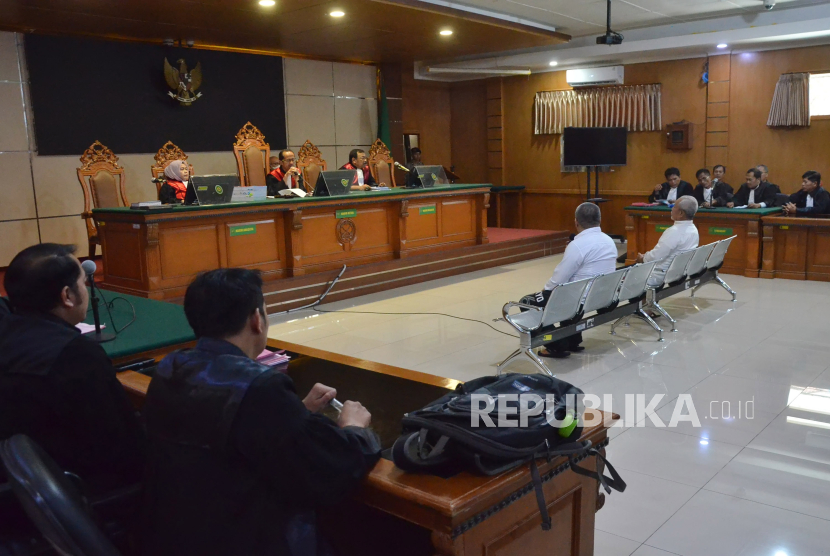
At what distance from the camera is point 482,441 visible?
147cm

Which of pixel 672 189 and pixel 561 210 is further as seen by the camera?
pixel 561 210

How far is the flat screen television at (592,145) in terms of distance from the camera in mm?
10078

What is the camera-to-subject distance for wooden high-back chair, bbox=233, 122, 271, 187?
327 inches

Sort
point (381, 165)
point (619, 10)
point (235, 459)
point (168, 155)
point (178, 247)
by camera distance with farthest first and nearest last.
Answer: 1. point (381, 165)
2. point (619, 10)
3. point (168, 155)
4. point (178, 247)
5. point (235, 459)

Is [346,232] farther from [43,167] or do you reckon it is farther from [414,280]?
[43,167]

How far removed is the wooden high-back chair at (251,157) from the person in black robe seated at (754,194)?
5.67m

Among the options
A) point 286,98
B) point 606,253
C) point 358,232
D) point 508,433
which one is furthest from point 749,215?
point 508,433

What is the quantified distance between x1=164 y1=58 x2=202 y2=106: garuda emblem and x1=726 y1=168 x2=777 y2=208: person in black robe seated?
269 inches

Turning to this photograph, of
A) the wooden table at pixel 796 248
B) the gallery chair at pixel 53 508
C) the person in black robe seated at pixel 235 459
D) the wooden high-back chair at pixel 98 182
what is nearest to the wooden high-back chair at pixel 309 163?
the wooden high-back chair at pixel 98 182

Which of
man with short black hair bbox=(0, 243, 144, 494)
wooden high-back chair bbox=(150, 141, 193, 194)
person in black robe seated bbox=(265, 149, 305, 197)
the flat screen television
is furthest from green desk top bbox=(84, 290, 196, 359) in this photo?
the flat screen television

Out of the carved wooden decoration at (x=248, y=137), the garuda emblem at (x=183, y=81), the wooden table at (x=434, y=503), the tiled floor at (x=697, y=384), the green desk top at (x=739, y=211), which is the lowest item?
the tiled floor at (x=697, y=384)

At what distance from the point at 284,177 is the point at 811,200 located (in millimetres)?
5959

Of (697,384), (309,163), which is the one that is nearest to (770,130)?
(309,163)

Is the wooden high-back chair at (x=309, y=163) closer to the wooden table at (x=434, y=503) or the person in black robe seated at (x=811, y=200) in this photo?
the person in black robe seated at (x=811, y=200)
